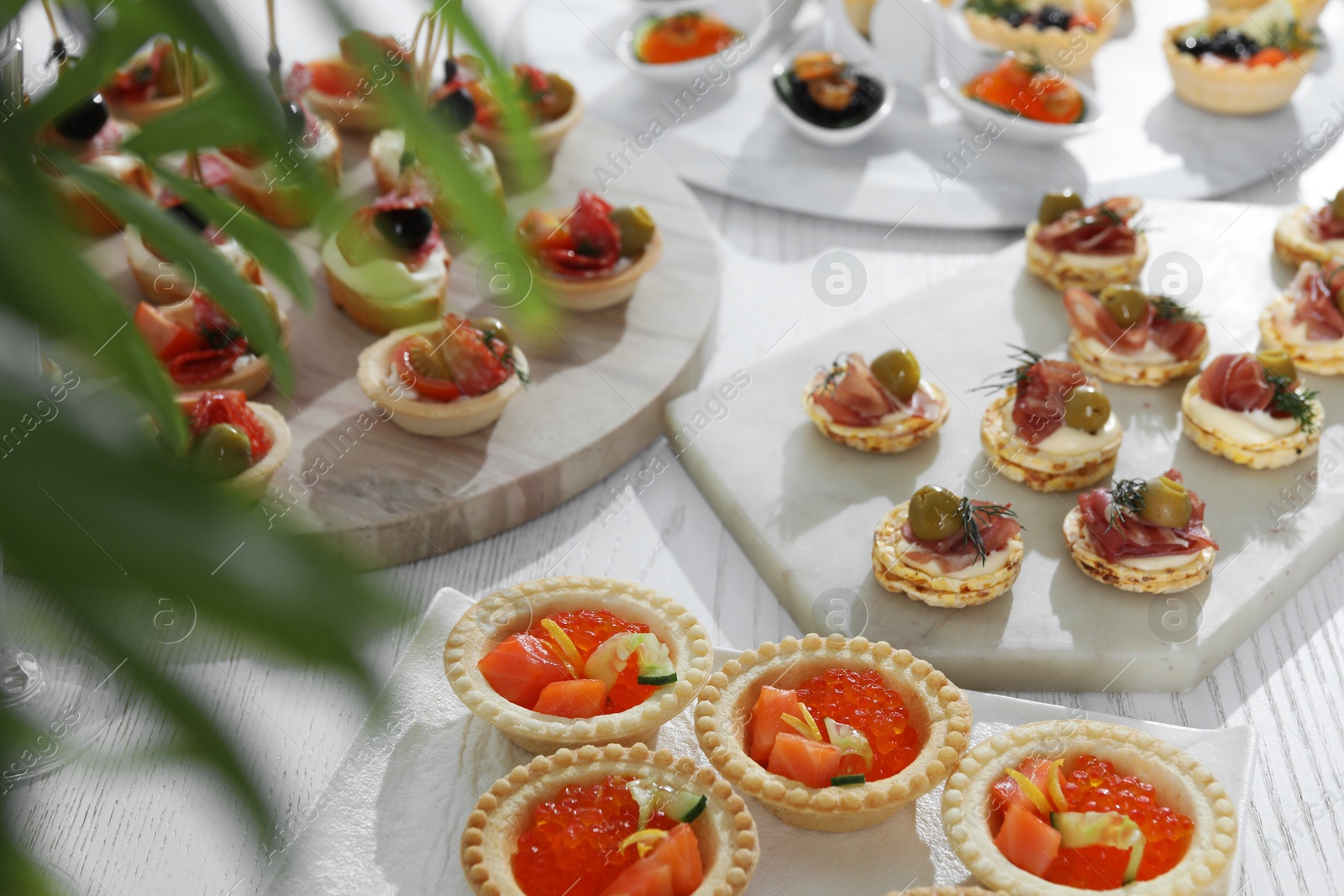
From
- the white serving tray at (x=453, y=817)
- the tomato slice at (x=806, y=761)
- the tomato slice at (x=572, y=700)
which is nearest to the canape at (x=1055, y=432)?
the white serving tray at (x=453, y=817)

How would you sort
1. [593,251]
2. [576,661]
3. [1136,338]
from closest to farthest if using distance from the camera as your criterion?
[576,661] → [1136,338] → [593,251]

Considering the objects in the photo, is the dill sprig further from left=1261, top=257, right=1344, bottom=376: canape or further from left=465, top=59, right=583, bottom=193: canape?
left=465, top=59, right=583, bottom=193: canape

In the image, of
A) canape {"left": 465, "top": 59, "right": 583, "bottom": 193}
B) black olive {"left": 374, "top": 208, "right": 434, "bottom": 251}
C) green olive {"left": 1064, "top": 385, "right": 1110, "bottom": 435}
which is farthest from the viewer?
canape {"left": 465, "top": 59, "right": 583, "bottom": 193}

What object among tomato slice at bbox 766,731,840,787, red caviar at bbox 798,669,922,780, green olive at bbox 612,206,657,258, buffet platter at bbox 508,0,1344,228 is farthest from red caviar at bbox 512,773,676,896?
buffet platter at bbox 508,0,1344,228

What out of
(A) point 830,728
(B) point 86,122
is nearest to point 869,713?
(A) point 830,728

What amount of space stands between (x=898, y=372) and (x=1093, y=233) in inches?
44.9

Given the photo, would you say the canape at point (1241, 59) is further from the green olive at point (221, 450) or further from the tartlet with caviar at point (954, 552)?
the green olive at point (221, 450)

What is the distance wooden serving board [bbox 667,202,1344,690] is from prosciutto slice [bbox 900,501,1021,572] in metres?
0.15

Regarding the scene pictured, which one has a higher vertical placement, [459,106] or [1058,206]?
[459,106]

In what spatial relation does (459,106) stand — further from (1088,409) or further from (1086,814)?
(1086,814)

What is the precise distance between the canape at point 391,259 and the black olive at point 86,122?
1.02 meters

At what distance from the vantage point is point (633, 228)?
432 cm

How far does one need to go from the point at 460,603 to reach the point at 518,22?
4106mm

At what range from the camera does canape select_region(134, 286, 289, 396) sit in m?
3.89
